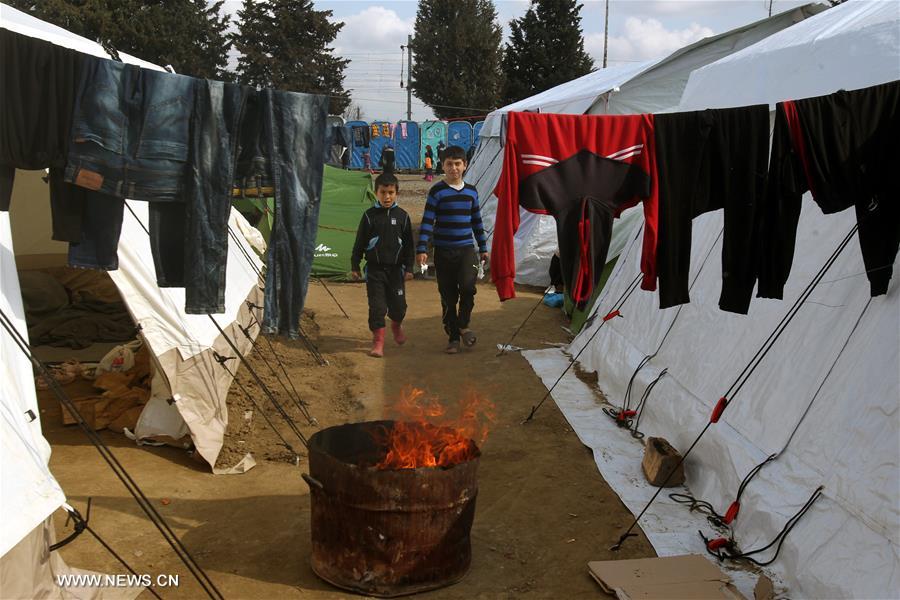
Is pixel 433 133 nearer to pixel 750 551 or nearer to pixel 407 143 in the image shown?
pixel 407 143

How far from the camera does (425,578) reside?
391 cm

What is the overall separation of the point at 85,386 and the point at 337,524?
361cm

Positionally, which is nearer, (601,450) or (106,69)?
(106,69)

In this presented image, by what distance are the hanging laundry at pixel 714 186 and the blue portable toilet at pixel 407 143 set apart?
114 feet

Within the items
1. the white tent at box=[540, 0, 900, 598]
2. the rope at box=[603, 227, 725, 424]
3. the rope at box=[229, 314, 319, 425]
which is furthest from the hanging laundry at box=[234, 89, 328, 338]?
the rope at box=[603, 227, 725, 424]

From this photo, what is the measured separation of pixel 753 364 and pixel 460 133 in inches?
1326

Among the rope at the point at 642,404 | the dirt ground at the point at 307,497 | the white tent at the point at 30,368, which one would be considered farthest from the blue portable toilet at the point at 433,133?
the rope at the point at 642,404

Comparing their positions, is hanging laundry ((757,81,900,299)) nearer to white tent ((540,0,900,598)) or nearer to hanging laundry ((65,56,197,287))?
white tent ((540,0,900,598))

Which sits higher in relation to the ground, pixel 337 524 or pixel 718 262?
pixel 718 262

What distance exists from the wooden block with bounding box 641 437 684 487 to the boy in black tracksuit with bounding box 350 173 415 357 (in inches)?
147

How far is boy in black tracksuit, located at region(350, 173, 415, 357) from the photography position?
804 cm

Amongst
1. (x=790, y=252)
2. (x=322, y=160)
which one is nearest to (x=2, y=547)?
(x=322, y=160)

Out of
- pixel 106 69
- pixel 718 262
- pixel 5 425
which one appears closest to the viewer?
pixel 5 425

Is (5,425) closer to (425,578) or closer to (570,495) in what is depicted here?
(425,578)
